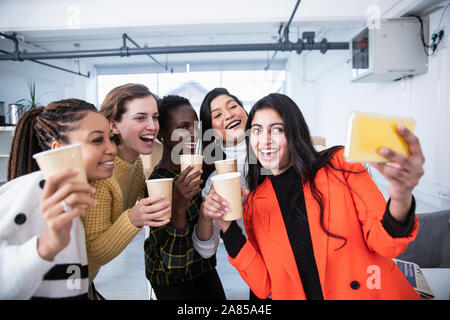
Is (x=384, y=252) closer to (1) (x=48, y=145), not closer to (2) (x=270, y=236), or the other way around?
(2) (x=270, y=236)

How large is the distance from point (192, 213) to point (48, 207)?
74cm

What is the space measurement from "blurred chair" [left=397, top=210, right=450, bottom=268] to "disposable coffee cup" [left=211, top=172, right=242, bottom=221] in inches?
62.2

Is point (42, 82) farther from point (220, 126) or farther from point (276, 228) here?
point (276, 228)

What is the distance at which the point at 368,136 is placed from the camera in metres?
0.54

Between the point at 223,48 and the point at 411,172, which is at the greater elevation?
the point at 223,48

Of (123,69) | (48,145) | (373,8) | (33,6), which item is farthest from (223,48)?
(123,69)

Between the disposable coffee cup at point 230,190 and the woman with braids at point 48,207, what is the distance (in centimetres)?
35

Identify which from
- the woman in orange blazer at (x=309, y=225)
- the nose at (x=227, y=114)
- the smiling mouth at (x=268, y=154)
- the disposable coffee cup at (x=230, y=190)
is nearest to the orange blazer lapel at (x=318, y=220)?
the woman in orange blazer at (x=309, y=225)

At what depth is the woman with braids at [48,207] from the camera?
19.9 inches

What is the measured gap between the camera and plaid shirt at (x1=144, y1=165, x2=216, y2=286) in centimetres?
108

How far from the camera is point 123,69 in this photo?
9.48 m

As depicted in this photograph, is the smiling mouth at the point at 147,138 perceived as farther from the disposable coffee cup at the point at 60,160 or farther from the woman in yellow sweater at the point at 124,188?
the disposable coffee cup at the point at 60,160
